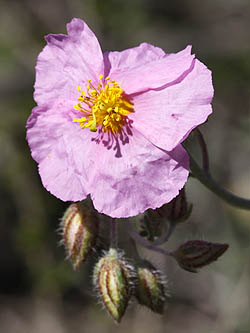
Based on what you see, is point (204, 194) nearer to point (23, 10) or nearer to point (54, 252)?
point (54, 252)

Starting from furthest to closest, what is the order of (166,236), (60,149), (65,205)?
1. (65,205)
2. (166,236)
3. (60,149)

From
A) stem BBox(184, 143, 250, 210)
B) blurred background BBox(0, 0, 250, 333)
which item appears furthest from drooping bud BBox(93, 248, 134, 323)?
blurred background BBox(0, 0, 250, 333)

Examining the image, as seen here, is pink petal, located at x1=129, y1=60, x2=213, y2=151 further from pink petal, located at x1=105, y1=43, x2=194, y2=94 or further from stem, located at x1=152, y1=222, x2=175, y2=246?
stem, located at x1=152, y1=222, x2=175, y2=246

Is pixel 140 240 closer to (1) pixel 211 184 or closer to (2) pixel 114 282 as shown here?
(2) pixel 114 282

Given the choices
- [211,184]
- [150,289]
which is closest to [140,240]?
[150,289]

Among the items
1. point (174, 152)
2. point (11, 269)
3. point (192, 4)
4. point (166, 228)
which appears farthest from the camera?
point (192, 4)

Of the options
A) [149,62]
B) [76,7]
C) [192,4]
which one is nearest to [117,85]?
[149,62]
